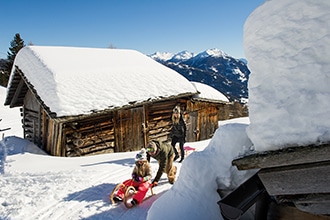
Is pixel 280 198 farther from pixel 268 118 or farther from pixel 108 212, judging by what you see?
pixel 108 212

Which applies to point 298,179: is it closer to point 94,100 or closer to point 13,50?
point 94,100

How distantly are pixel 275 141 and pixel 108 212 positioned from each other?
157 inches

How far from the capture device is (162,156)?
219 inches

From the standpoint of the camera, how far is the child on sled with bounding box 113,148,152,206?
5.01 metres

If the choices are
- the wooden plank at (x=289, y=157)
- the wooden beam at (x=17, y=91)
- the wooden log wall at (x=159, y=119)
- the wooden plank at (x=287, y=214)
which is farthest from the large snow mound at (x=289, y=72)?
the wooden beam at (x=17, y=91)

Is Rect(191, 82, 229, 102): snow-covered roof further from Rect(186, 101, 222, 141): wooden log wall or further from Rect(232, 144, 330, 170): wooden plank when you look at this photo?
Rect(232, 144, 330, 170): wooden plank

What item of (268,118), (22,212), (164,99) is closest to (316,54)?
(268,118)

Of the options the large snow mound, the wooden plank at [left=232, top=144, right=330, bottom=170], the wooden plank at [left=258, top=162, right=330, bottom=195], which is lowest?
the wooden plank at [left=258, top=162, right=330, bottom=195]

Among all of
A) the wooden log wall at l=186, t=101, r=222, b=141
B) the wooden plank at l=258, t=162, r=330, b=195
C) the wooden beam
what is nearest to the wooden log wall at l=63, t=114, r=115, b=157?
the wooden log wall at l=186, t=101, r=222, b=141

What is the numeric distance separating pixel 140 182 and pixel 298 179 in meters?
3.87

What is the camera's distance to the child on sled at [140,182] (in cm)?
501

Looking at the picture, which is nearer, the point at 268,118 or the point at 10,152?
the point at 268,118

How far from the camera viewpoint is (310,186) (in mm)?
1725

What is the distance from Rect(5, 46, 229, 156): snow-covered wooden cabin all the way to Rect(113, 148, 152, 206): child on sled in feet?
14.9
